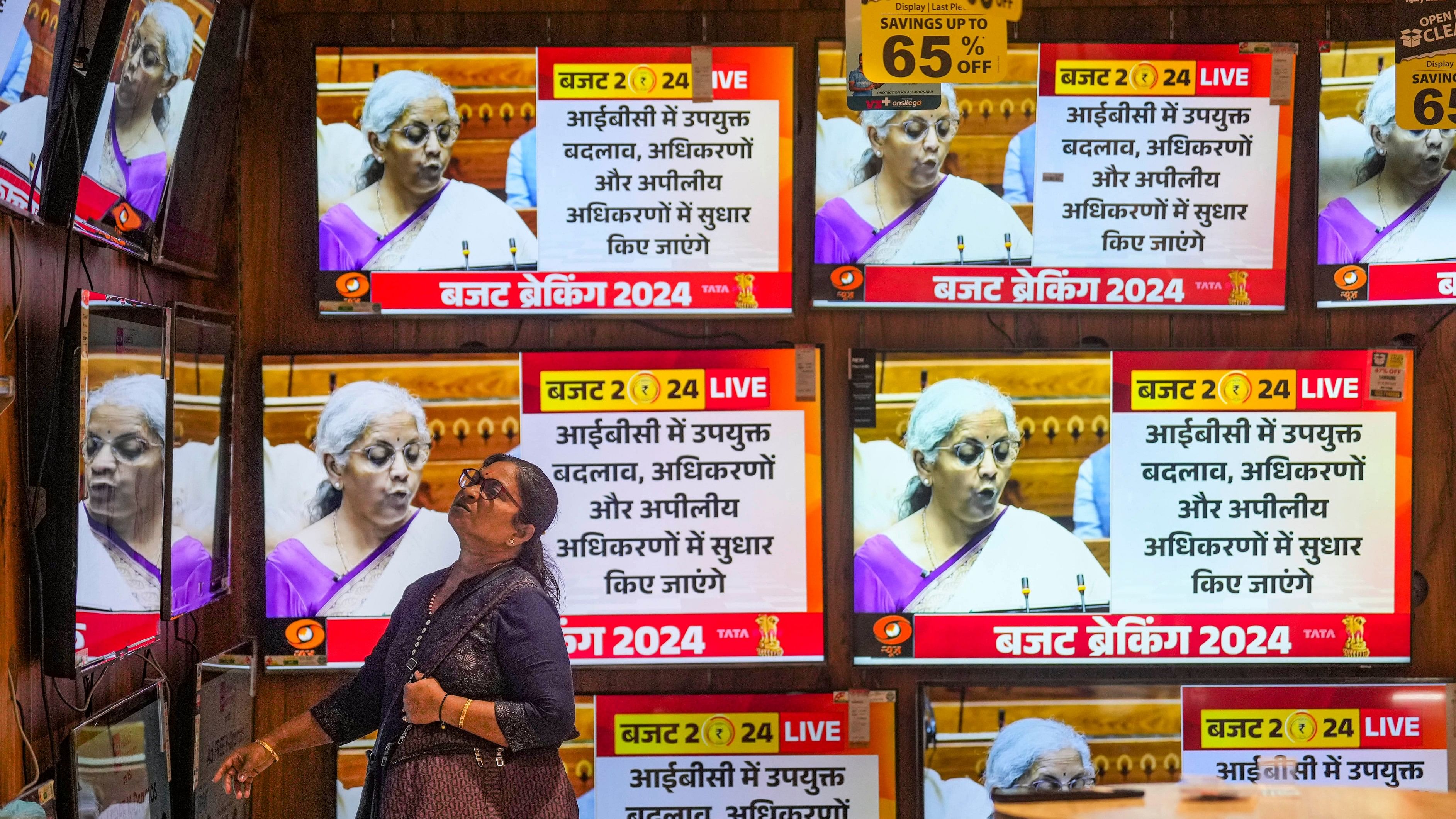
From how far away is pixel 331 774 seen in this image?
12.3 feet

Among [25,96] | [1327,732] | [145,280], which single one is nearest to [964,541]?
[1327,732]

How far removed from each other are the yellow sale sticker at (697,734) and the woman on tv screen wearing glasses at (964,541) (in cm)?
50

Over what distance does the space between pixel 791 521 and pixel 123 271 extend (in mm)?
2054

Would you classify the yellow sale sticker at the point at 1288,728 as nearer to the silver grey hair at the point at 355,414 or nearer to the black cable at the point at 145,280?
the silver grey hair at the point at 355,414

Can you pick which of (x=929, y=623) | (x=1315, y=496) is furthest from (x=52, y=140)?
(x=1315, y=496)

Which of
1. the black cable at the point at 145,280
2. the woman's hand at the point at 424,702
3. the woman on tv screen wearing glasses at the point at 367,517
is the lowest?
the woman's hand at the point at 424,702

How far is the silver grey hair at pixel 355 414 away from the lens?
3.73 metres

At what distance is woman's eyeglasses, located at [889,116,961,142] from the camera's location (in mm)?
3793

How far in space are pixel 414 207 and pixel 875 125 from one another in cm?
150

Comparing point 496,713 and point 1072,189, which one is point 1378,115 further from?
point 496,713

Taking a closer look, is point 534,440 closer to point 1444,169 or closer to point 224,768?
point 224,768

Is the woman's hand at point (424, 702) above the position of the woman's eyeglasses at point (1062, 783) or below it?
above

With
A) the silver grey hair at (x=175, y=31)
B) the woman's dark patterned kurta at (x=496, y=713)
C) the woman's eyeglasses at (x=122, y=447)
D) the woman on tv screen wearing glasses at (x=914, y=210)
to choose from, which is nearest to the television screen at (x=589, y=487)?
the woman on tv screen wearing glasses at (x=914, y=210)

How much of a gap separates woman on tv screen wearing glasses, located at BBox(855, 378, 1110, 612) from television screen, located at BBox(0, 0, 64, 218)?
2.47 m
